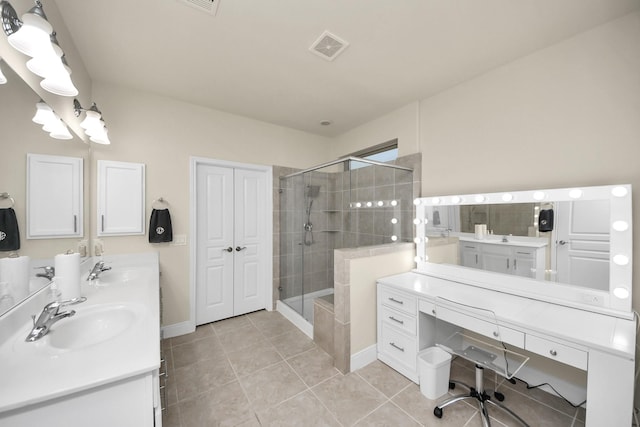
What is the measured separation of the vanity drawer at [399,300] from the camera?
196cm

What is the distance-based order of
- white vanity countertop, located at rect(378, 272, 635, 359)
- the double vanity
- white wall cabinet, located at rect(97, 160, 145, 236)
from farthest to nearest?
white wall cabinet, located at rect(97, 160, 145, 236), white vanity countertop, located at rect(378, 272, 635, 359), the double vanity

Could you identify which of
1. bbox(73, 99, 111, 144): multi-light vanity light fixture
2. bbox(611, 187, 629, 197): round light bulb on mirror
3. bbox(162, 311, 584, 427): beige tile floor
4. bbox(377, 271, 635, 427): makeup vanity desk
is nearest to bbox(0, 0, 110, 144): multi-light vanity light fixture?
bbox(73, 99, 111, 144): multi-light vanity light fixture

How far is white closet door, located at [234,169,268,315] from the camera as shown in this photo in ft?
10.5

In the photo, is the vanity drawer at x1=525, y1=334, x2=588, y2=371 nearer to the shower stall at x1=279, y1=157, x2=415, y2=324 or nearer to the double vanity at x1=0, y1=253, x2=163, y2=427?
the shower stall at x1=279, y1=157, x2=415, y2=324

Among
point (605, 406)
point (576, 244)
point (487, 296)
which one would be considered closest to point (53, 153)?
point (487, 296)

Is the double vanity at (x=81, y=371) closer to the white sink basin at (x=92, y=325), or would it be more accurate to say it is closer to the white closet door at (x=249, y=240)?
the white sink basin at (x=92, y=325)

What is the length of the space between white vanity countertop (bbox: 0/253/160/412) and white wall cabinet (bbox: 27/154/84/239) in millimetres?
410

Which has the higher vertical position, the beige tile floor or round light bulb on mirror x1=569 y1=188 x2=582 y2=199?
round light bulb on mirror x1=569 y1=188 x2=582 y2=199

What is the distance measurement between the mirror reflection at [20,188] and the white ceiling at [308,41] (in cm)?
86

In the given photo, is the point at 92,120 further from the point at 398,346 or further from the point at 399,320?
the point at 398,346

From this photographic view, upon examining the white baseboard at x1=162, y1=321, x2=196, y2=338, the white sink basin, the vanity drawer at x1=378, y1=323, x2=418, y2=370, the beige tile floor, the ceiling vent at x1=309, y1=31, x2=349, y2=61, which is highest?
the ceiling vent at x1=309, y1=31, x2=349, y2=61

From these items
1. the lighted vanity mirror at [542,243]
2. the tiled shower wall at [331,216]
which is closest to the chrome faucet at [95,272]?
the tiled shower wall at [331,216]

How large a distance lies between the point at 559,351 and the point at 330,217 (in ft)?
7.62

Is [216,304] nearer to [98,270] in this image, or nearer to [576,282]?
[98,270]
